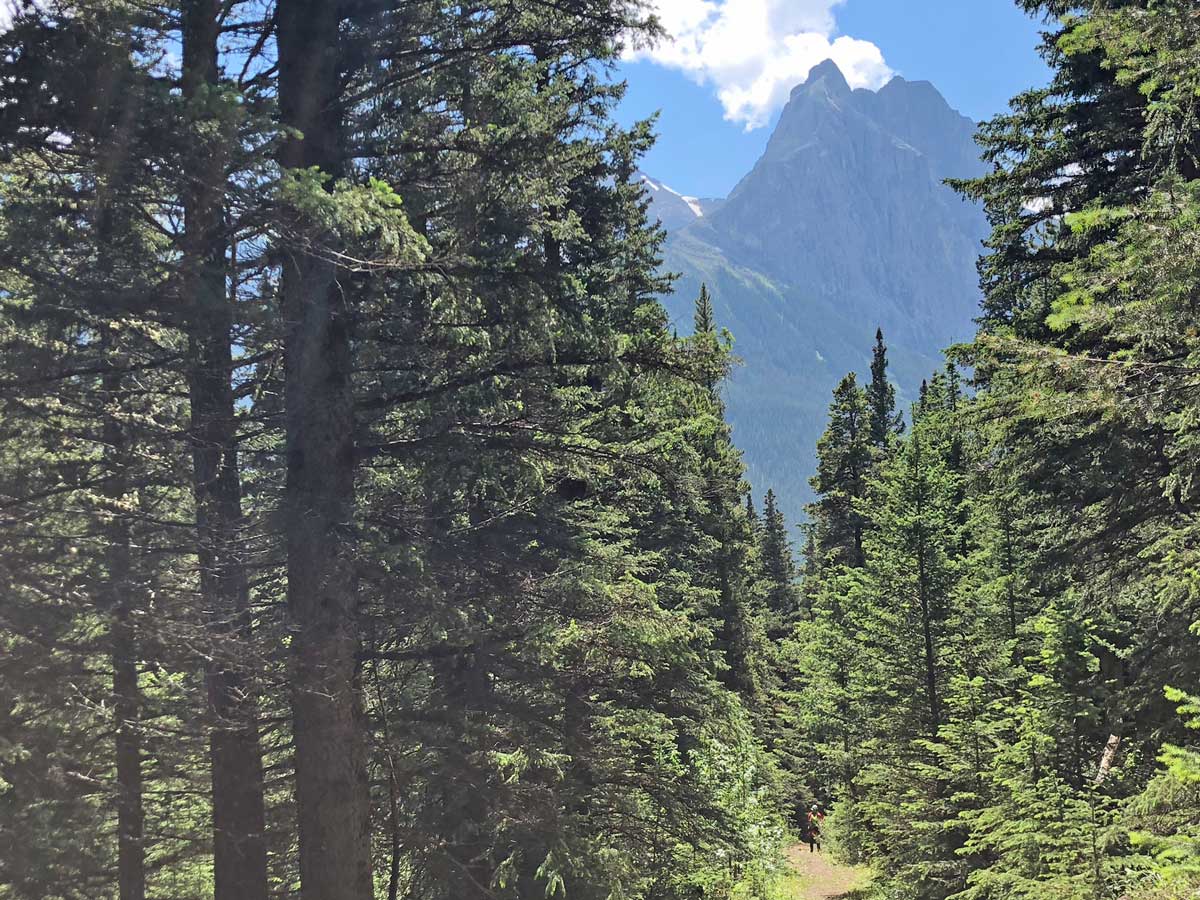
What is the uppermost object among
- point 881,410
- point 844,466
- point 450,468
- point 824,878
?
point 881,410

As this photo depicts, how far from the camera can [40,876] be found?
35.3 ft

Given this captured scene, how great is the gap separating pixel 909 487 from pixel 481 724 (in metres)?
11.5

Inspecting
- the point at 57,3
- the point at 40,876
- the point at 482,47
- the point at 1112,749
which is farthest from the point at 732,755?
the point at 57,3

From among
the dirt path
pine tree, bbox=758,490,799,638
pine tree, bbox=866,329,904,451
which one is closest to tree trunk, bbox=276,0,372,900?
the dirt path

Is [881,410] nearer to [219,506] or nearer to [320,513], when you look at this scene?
[219,506]

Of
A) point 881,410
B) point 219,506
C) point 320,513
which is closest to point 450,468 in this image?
point 320,513

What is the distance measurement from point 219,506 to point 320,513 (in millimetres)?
2710

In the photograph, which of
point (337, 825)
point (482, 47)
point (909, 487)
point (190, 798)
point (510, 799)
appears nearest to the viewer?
Answer: point (337, 825)

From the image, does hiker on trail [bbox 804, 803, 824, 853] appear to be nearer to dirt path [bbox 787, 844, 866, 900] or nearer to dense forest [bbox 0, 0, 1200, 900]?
dirt path [bbox 787, 844, 866, 900]

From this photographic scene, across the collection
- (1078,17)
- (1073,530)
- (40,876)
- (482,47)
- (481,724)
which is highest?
(1078,17)

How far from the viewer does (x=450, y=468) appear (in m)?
7.80

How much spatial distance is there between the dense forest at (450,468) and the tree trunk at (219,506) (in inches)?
2.0

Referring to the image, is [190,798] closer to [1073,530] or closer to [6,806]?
[6,806]

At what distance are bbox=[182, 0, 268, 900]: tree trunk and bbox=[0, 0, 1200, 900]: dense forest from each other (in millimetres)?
52
